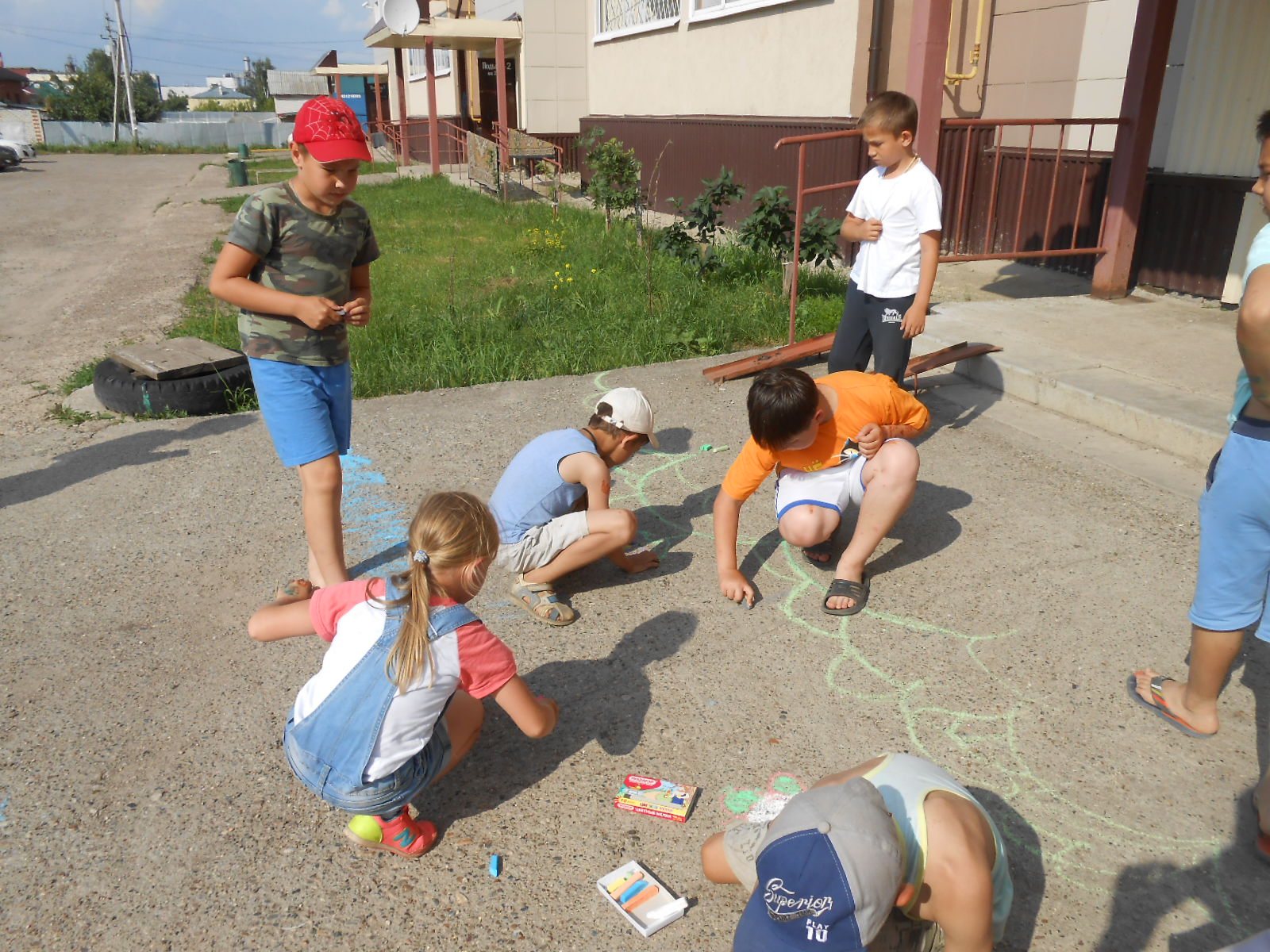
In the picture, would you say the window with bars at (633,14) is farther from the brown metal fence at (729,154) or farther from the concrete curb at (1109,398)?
the concrete curb at (1109,398)

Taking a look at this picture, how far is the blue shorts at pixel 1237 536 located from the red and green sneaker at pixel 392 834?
6.71 ft

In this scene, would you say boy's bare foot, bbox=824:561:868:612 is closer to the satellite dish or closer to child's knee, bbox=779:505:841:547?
child's knee, bbox=779:505:841:547

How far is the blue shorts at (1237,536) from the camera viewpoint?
2.21 m

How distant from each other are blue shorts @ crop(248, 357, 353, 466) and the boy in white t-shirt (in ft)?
7.94

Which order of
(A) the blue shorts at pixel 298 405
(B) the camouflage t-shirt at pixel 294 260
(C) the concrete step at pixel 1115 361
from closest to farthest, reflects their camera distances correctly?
(B) the camouflage t-shirt at pixel 294 260 < (A) the blue shorts at pixel 298 405 < (C) the concrete step at pixel 1115 361

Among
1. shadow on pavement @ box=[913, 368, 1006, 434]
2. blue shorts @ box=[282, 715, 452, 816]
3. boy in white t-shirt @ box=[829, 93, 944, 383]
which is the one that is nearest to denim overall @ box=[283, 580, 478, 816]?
blue shorts @ box=[282, 715, 452, 816]

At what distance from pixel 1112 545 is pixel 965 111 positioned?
22.7ft

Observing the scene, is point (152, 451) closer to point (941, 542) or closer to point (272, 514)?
point (272, 514)

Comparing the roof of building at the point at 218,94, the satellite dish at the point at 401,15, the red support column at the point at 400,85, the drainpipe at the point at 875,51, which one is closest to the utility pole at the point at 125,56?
the red support column at the point at 400,85

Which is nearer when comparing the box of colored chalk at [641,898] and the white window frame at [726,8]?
the box of colored chalk at [641,898]

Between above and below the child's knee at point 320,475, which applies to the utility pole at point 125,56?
above

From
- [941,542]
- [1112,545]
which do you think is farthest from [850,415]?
[1112,545]

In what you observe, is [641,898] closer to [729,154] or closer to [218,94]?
[729,154]

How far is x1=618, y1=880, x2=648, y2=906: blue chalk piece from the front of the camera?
2145 mm
